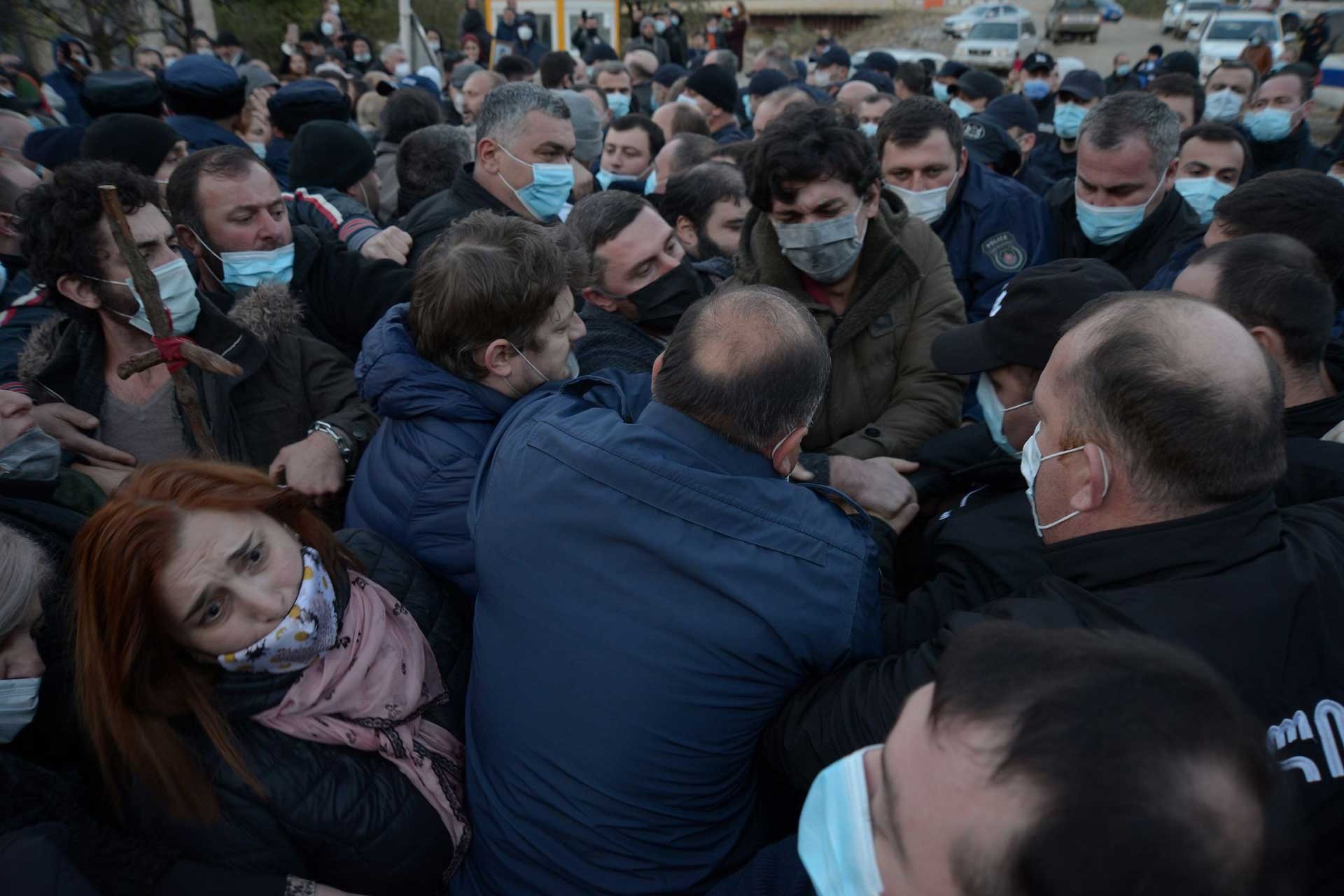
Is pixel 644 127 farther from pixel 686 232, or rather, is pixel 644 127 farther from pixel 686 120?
pixel 686 232

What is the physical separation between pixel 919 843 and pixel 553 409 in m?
1.19

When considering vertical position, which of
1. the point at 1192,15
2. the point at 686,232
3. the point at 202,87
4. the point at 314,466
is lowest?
the point at 314,466

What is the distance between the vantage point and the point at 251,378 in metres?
2.88

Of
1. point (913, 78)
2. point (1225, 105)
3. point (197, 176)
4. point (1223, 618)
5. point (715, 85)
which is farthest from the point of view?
point (913, 78)

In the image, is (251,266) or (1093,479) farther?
(251,266)

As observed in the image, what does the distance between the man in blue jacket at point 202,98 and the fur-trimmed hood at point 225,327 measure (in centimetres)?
262

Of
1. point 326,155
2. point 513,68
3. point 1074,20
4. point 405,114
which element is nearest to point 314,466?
point 326,155

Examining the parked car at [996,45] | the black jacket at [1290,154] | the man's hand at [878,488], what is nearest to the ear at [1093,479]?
the man's hand at [878,488]

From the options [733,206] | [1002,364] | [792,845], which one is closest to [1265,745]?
[792,845]

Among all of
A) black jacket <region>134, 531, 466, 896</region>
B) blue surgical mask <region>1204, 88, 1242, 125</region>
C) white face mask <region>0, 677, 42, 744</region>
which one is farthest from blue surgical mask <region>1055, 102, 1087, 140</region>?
white face mask <region>0, 677, 42, 744</region>

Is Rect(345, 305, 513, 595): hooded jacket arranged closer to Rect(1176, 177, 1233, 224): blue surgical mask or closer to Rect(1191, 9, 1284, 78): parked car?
Rect(1176, 177, 1233, 224): blue surgical mask

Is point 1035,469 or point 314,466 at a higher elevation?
point 1035,469

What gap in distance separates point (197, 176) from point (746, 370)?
2.74 m

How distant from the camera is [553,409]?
6.11 ft
